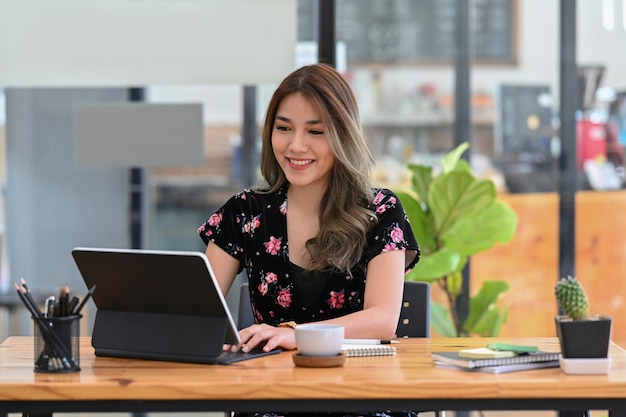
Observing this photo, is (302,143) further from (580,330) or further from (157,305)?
(580,330)

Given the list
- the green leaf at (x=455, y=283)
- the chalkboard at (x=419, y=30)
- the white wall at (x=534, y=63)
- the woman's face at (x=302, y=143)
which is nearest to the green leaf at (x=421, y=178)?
the green leaf at (x=455, y=283)

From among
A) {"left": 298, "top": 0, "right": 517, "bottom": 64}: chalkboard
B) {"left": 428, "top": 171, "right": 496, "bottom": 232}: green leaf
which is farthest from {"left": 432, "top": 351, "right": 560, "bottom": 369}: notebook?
{"left": 298, "top": 0, "right": 517, "bottom": 64}: chalkboard

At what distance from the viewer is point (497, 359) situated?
194cm

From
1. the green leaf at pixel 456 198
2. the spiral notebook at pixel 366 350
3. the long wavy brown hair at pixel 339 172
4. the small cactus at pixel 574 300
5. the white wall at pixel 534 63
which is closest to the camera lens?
the small cactus at pixel 574 300

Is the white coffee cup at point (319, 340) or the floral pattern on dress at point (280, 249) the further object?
the floral pattern on dress at point (280, 249)

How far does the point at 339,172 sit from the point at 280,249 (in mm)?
241

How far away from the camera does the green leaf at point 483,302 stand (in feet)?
12.4

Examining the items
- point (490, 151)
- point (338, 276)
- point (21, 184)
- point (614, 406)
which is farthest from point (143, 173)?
point (614, 406)

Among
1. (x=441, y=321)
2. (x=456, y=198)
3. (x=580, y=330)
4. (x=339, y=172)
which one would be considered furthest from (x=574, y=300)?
(x=441, y=321)

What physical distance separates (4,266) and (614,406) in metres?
2.92

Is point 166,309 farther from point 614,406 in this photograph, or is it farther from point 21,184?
point 21,184

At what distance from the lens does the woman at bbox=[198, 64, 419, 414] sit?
2.46 metres

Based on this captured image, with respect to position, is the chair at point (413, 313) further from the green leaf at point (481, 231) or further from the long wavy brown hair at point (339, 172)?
the green leaf at point (481, 231)

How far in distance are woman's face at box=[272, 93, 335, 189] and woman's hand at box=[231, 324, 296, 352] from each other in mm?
463
